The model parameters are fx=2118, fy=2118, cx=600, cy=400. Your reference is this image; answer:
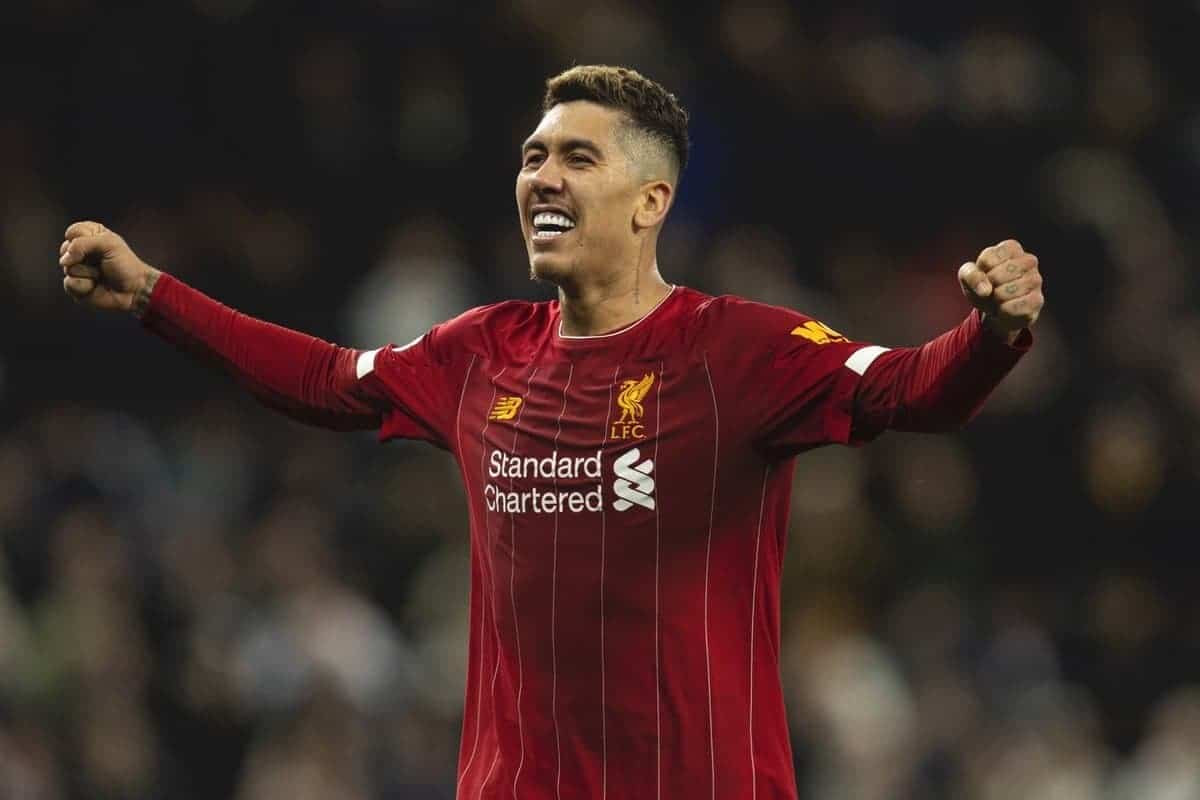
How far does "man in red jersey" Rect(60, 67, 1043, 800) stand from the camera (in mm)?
4633

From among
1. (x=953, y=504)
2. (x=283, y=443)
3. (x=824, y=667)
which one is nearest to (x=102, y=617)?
(x=283, y=443)

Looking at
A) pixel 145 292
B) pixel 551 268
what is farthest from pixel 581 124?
pixel 145 292

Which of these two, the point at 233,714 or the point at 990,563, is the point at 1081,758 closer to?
the point at 990,563

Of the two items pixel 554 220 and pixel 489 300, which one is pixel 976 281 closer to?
pixel 554 220

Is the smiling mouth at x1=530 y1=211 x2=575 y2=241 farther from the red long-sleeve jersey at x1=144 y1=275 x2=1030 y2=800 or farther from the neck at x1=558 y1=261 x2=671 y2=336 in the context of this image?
the red long-sleeve jersey at x1=144 y1=275 x2=1030 y2=800

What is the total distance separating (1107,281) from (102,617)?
5.11 metres

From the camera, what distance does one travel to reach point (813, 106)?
1118 centimetres

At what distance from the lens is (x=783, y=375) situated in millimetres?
4629

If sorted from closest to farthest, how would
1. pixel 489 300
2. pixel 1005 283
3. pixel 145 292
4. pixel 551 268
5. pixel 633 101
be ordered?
pixel 1005 283, pixel 551 268, pixel 633 101, pixel 145 292, pixel 489 300

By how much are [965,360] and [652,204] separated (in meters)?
1.13

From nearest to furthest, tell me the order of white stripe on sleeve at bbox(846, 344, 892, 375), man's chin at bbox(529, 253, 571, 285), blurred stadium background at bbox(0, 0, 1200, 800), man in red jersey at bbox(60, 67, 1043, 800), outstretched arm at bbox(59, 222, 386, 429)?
white stripe on sleeve at bbox(846, 344, 892, 375), man in red jersey at bbox(60, 67, 1043, 800), man's chin at bbox(529, 253, 571, 285), outstretched arm at bbox(59, 222, 386, 429), blurred stadium background at bbox(0, 0, 1200, 800)

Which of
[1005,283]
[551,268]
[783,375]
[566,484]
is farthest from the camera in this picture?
[551,268]

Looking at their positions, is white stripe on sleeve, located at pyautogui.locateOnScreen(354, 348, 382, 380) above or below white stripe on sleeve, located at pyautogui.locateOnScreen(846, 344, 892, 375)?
above

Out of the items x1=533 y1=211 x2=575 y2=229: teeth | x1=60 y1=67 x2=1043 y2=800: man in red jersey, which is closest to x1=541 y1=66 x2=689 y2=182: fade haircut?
x1=60 y1=67 x2=1043 y2=800: man in red jersey
